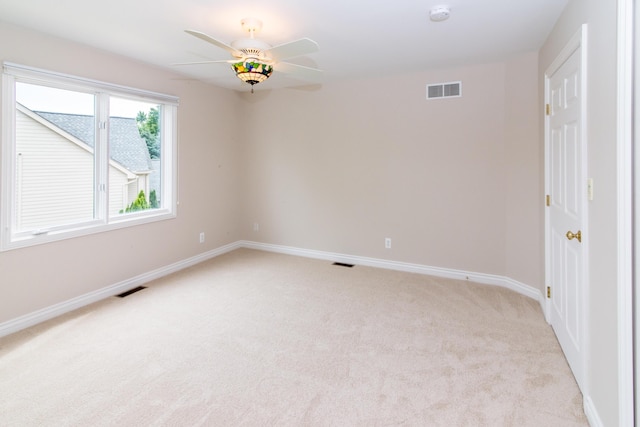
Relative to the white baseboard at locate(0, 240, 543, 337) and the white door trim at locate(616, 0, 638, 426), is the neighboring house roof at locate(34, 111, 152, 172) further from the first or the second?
the white door trim at locate(616, 0, 638, 426)

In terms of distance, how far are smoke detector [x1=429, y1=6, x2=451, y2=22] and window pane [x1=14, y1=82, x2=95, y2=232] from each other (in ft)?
10.4

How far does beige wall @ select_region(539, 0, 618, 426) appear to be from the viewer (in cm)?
159

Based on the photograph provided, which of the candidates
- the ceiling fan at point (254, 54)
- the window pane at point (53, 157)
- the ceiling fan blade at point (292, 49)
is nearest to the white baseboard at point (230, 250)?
the window pane at point (53, 157)

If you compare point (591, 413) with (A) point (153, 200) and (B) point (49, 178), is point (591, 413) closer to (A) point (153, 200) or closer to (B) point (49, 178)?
(B) point (49, 178)

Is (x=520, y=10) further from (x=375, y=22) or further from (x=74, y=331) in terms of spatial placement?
(x=74, y=331)

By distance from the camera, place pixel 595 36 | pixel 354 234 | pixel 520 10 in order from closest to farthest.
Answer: pixel 595 36
pixel 520 10
pixel 354 234

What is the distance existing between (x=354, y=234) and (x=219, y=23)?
2.95 m

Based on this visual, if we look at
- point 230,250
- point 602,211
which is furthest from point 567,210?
point 230,250

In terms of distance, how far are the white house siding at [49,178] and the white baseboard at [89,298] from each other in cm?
73

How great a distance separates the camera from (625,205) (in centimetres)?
148

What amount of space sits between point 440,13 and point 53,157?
11.2ft

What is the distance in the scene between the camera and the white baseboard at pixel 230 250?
300 centimetres

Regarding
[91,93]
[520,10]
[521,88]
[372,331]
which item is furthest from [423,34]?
[91,93]

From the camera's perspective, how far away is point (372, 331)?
9.43 feet
